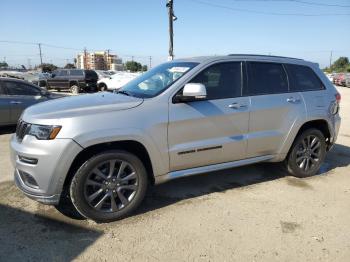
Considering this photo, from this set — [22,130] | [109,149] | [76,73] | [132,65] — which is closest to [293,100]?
[109,149]

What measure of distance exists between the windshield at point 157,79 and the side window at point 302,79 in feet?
5.39

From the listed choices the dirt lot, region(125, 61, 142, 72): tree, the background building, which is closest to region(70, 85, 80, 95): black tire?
the dirt lot

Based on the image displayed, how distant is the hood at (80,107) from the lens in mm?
3561

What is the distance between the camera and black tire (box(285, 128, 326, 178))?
17.1 feet

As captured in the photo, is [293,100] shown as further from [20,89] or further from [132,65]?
[132,65]

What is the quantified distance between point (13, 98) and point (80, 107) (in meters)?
5.50

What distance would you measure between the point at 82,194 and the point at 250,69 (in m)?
2.72

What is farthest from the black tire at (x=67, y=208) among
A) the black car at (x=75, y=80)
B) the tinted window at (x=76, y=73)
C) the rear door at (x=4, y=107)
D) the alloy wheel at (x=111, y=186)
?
the tinted window at (x=76, y=73)

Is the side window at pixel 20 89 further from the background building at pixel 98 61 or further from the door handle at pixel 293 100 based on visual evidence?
the background building at pixel 98 61

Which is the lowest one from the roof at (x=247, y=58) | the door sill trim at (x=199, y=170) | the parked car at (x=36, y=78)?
the door sill trim at (x=199, y=170)

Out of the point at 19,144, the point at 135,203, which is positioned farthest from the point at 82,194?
the point at 19,144

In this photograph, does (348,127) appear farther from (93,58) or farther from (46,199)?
(93,58)

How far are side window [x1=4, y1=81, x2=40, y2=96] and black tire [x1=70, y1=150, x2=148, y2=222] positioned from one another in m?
5.82

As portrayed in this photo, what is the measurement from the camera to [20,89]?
857 cm
